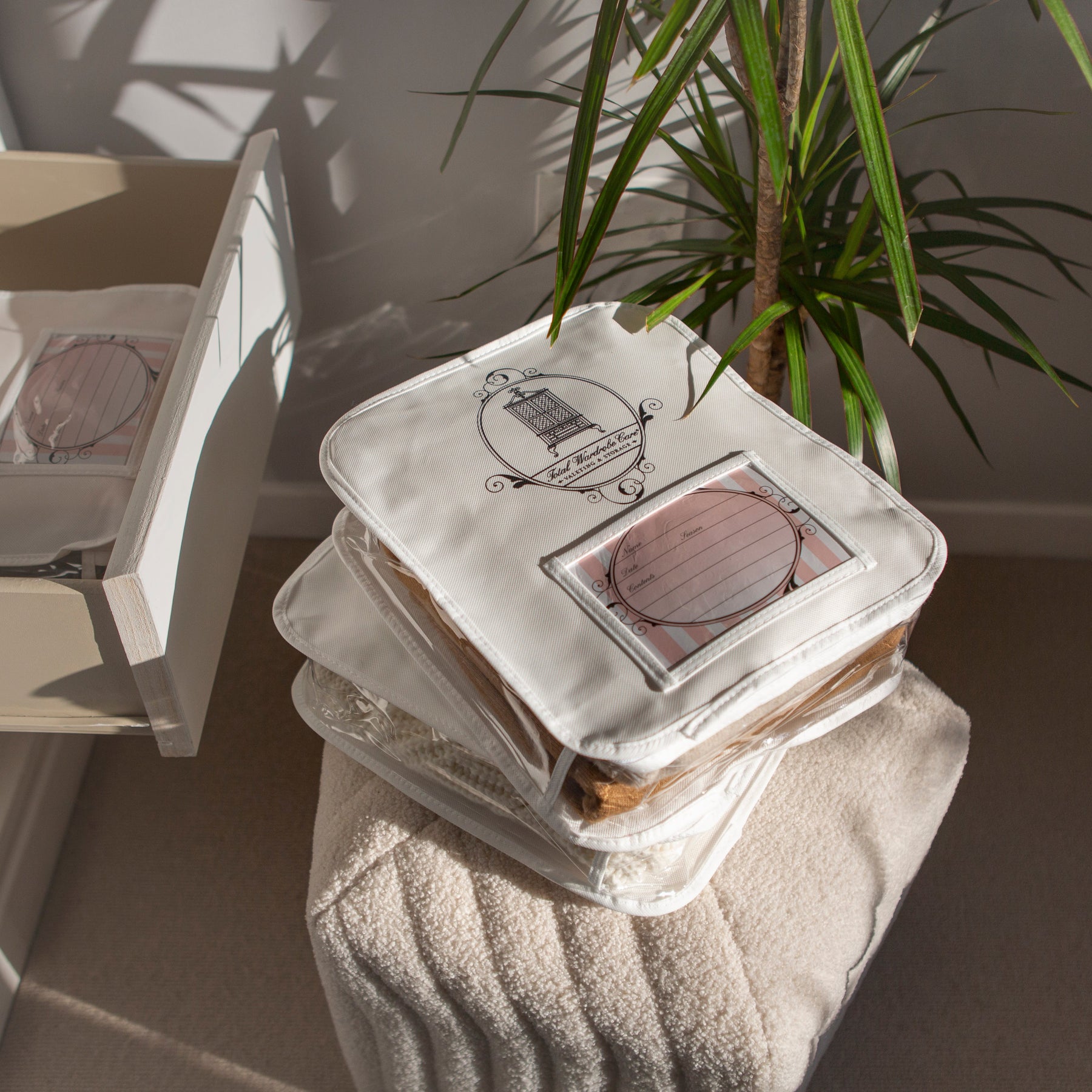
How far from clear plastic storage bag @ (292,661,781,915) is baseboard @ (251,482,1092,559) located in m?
0.81

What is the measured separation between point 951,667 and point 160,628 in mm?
1229

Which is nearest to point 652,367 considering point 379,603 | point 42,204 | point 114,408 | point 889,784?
point 379,603

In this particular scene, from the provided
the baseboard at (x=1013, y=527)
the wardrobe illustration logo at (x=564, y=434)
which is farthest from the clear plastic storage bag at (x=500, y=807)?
the baseboard at (x=1013, y=527)

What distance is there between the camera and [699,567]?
728mm

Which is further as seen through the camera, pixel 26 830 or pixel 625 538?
pixel 26 830

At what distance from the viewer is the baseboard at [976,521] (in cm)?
169

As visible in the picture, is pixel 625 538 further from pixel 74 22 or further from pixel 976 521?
pixel 976 521

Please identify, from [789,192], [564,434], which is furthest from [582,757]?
[789,192]

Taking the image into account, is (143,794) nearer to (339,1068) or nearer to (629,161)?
(339,1068)

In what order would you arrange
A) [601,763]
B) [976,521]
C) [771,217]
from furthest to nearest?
1. [976,521]
2. [771,217]
3. [601,763]

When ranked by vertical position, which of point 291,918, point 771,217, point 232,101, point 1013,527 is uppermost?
point 232,101

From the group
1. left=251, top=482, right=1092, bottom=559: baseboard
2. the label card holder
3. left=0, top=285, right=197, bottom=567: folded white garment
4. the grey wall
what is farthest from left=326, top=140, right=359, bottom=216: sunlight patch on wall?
the label card holder

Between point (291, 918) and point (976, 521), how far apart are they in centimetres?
126

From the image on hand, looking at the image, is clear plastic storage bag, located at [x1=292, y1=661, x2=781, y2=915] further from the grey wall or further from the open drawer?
the grey wall
